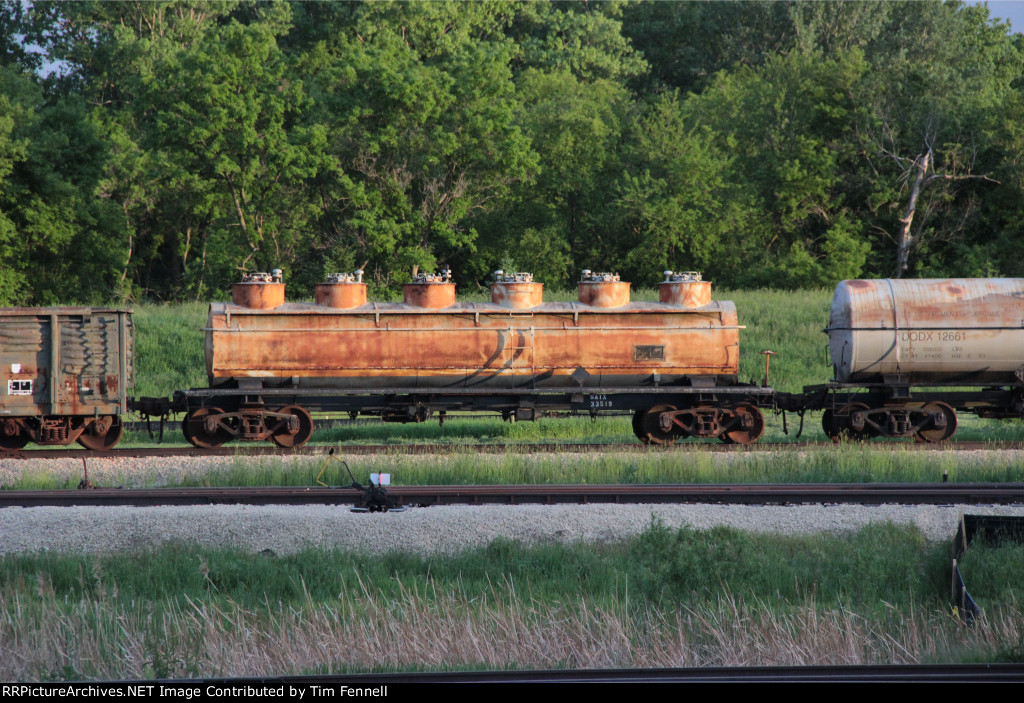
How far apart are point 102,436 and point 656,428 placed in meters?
10.5

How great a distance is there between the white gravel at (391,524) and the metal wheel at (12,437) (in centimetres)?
644

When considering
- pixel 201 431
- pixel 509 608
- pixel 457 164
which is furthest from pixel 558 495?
pixel 457 164

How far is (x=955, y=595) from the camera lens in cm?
837

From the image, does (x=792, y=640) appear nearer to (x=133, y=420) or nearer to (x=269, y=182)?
(x=133, y=420)

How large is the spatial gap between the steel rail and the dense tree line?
27738 millimetres

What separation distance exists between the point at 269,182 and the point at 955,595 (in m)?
37.4

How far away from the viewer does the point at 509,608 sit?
7.89 m

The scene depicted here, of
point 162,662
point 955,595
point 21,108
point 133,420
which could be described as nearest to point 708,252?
point 133,420

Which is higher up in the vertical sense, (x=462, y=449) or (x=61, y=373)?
(x=61, y=373)

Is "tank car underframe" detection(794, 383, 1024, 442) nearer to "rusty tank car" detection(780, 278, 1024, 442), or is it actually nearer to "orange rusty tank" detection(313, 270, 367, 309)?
"rusty tank car" detection(780, 278, 1024, 442)

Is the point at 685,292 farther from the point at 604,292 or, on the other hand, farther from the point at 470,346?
the point at 470,346

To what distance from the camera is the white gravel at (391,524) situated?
33.9 ft

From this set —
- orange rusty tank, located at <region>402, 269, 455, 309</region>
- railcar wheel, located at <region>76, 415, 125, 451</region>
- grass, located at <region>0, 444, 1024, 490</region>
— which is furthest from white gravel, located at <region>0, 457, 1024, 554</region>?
orange rusty tank, located at <region>402, 269, 455, 309</region>

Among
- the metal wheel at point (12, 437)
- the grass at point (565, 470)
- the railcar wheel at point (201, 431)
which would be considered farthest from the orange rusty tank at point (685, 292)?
the metal wheel at point (12, 437)
